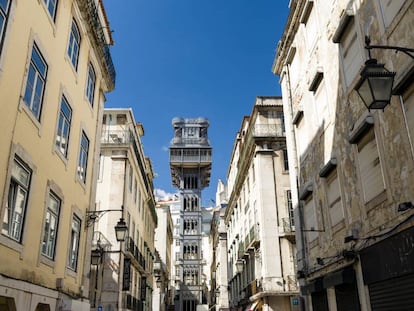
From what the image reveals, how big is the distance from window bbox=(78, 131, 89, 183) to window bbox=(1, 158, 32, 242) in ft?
15.2

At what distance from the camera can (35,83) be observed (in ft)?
33.7

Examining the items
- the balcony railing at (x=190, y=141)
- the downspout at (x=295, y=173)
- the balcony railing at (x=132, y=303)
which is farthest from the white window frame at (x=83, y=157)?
the balcony railing at (x=190, y=141)

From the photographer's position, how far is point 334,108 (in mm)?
11062

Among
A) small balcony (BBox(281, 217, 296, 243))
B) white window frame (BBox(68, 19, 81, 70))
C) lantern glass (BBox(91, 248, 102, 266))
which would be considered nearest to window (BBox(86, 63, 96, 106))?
white window frame (BBox(68, 19, 81, 70))

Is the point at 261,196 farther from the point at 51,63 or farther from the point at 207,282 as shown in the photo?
the point at 207,282

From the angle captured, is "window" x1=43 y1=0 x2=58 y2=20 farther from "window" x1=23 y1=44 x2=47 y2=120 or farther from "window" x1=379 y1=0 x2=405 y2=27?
"window" x1=379 y1=0 x2=405 y2=27

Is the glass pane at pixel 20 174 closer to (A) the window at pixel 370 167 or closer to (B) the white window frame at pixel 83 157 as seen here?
(B) the white window frame at pixel 83 157

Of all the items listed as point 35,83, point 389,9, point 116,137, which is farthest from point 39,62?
point 116,137

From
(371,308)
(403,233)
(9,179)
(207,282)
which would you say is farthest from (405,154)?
(207,282)

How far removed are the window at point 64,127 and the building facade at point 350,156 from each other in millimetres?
7375

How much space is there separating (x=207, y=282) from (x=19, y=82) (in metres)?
76.2

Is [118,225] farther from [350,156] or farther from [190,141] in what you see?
[190,141]

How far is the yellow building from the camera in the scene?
8.69 metres

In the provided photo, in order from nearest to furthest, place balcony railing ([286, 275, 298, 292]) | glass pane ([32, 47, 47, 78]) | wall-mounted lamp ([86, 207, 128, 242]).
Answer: glass pane ([32, 47, 47, 78]) → wall-mounted lamp ([86, 207, 128, 242]) → balcony railing ([286, 275, 298, 292])
